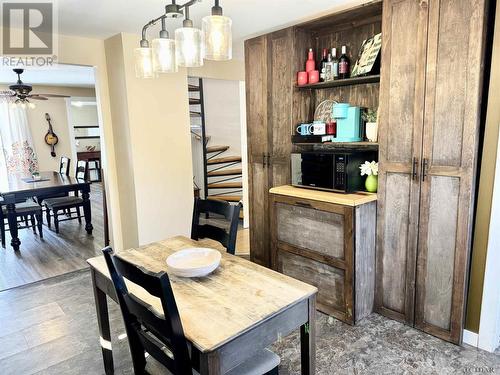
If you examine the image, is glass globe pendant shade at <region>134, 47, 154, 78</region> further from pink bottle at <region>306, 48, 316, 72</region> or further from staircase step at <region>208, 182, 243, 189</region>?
staircase step at <region>208, 182, 243, 189</region>

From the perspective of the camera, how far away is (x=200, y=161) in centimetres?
570

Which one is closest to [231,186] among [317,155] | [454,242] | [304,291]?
[317,155]

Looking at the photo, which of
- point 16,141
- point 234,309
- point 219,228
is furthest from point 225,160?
point 234,309

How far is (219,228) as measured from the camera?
86.9 inches

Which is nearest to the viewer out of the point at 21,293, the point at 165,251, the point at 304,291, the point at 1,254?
the point at 304,291

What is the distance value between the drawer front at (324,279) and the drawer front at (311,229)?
12 cm

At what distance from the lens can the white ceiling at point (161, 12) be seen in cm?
256

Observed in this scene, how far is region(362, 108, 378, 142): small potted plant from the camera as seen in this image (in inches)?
101

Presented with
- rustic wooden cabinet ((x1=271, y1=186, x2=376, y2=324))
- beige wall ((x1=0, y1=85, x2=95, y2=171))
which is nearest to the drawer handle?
rustic wooden cabinet ((x1=271, y1=186, x2=376, y2=324))

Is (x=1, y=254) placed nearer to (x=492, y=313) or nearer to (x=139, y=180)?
(x=139, y=180)

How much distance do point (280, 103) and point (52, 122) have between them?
605 centimetres

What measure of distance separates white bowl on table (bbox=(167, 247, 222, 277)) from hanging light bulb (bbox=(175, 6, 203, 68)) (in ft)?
3.07

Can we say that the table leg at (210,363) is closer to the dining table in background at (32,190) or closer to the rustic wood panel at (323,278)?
the rustic wood panel at (323,278)

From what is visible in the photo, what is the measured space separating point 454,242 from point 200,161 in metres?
4.19
